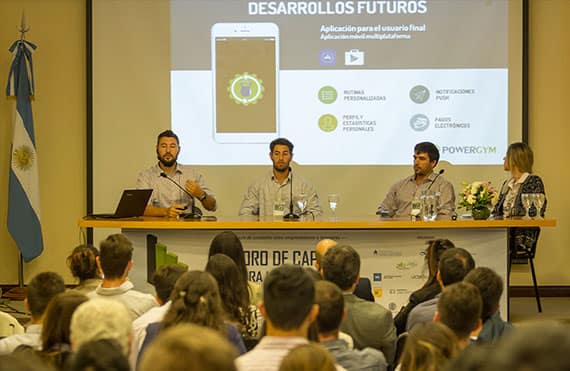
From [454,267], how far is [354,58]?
4.19m

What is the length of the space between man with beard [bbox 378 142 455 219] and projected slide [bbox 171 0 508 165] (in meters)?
0.88

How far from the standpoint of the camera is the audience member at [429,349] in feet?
7.00

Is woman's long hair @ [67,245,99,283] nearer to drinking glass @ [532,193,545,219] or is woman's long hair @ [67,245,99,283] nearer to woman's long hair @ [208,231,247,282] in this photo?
woman's long hair @ [208,231,247,282]

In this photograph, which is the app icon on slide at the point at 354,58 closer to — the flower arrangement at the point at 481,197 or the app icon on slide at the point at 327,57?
the app icon on slide at the point at 327,57

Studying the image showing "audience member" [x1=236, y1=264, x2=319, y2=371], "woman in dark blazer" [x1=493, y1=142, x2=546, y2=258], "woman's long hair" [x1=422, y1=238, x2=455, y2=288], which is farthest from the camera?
"woman in dark blazer" [x1=493, y1=142, x2=546, y2=258]

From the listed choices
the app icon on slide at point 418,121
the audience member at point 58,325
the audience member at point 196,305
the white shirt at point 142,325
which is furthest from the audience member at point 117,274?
the app icon on slide at point 418,121

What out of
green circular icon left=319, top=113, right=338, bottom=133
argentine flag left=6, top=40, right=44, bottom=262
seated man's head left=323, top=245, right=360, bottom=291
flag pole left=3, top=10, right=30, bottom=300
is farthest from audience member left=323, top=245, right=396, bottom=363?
flag pole left=3, top=10, right=30, bottom=300

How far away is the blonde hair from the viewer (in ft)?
21.6

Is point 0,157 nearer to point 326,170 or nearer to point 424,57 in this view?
point 326,170

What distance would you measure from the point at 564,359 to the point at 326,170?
6.61 meters

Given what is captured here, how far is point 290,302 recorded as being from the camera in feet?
7.90

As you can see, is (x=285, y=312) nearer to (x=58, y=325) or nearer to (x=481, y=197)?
(x=58, y=325)

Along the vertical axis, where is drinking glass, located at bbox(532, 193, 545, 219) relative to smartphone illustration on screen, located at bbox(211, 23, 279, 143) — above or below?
below

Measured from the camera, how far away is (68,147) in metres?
8.05
